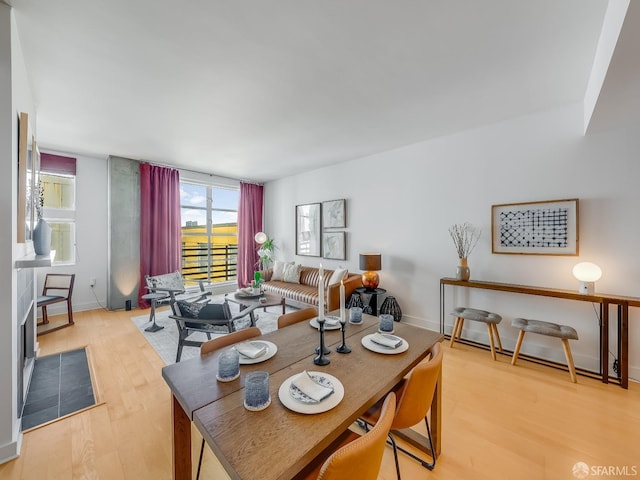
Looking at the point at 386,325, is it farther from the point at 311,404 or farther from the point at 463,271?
the point at 463,271

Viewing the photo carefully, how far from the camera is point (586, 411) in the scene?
2.01 m

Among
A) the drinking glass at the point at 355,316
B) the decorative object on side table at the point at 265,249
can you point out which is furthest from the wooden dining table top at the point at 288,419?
the decorative object on side table at the point at 265,249

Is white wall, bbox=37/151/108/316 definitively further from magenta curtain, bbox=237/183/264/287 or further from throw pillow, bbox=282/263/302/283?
throw pillow, bbox=282/263/302/283

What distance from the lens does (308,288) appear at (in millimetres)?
→ 4648

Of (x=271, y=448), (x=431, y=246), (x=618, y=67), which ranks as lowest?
(x=271, y=448)

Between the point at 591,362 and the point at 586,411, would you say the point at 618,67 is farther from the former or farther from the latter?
the point at 591,362

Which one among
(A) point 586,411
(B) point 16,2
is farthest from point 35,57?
(A) point 586,411

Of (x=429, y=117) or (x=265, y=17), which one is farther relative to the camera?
(x=429, y=117)

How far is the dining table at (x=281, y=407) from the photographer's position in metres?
0.80

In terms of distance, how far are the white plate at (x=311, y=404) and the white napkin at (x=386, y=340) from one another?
46 cm

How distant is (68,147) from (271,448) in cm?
533

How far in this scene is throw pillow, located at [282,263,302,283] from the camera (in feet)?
16.8

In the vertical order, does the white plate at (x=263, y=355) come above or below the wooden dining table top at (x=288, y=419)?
above

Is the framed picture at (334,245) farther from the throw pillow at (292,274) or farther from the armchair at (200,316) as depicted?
the armchair at (200,316)
